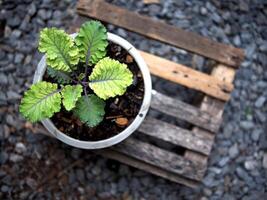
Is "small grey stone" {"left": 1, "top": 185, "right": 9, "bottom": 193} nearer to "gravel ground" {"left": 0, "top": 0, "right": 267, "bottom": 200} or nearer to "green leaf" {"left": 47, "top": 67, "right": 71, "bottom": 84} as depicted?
"gravel ground" {"left": 0, "top": 0, "right": 267, "bottom": 200}

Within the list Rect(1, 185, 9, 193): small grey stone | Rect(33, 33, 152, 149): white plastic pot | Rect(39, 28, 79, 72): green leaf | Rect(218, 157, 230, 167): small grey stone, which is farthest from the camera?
Rect(218, 157, 230, 167): small grey stone

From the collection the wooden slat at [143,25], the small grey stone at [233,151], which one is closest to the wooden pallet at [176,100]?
the wooden slat at [143,25]

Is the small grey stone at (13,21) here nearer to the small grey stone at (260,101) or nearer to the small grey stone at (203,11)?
the small grey stone at (203,11)

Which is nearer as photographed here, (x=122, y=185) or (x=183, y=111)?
(x=183, y=111)

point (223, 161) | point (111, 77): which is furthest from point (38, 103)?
point (223, 161)

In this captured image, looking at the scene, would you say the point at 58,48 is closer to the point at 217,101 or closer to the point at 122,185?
the point at 217,101

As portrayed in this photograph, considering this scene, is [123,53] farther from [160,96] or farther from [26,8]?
[26,8]

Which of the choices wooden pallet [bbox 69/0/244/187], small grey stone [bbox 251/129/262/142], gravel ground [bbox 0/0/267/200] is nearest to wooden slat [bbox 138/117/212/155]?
wooden pallet [bbox 69/0/244/187]
